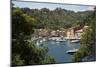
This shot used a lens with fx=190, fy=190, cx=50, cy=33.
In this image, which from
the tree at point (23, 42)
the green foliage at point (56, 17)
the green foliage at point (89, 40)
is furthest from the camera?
the green foliage at point (89, 40)

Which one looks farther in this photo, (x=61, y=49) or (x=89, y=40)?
(x=89, y=40)

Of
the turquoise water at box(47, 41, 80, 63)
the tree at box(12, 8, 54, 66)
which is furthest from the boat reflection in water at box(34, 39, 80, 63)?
the tree at box(12, 8, 54, 66)

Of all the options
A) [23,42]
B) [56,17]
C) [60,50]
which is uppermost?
[56,17]

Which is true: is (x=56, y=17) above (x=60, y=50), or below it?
above

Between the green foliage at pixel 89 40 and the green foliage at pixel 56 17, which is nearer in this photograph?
the green foliage at pixel 56 17

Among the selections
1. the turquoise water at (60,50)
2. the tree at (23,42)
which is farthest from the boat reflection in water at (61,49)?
the tree at (23,42)

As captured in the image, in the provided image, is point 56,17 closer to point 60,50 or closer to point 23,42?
point 60,50

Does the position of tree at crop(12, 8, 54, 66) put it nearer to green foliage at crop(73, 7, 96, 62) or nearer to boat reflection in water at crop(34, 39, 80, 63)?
boat reflection in water at crop(34, 39, 80, 63)

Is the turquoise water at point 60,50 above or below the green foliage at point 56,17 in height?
below

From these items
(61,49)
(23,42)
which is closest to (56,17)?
(61,49)

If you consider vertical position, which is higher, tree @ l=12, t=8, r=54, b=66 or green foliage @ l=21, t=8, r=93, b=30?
green foliage @ l=21, t=8, r=93, b=30

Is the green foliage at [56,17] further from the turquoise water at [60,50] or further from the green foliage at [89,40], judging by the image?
the turquoise water at [60,50]

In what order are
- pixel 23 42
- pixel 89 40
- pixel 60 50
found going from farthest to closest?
pixel 89 40, pixel 60 50, pixel 23 42
